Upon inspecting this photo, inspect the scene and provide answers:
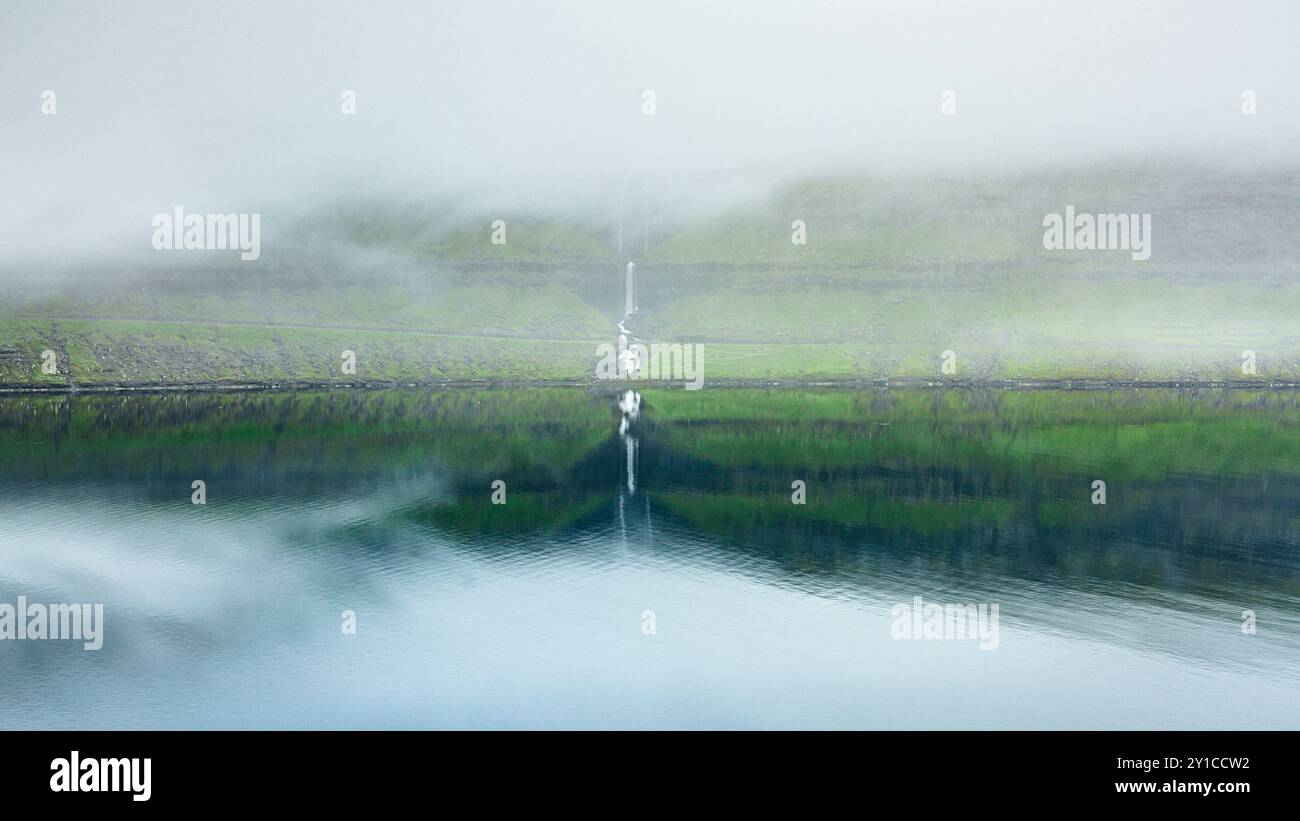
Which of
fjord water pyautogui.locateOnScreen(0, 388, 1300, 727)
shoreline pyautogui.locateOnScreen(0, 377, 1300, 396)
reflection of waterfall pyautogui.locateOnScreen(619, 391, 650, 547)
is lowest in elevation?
fjord water pyautogui.locateOnScreen(0, 388, 1300, 727)

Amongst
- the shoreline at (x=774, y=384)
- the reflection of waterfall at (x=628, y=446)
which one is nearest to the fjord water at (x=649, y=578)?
the reflection of waterfall at (x=628, y=446)

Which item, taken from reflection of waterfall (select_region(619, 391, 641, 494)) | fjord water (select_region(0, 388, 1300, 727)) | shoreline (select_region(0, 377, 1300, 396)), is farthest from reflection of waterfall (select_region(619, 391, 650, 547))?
shoreline (select_region(0, 377, 1300, 396))

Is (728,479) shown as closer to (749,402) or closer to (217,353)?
(749,402)

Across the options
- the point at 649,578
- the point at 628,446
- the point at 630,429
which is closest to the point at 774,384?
the point at 630,429

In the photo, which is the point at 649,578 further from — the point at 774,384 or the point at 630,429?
the point at 774,384

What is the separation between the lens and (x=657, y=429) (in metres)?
105

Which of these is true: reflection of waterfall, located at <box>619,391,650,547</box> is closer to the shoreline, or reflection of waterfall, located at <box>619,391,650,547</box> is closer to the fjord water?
the fjord water

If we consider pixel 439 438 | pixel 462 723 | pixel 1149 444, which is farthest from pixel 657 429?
pixel 462 723

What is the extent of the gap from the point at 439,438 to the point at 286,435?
14538mm

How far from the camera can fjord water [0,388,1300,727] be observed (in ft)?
106

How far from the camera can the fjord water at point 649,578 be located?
32219 millimetres

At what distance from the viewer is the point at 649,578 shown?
47.7 meters

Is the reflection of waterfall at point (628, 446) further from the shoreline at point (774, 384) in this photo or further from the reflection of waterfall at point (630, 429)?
the shoreline at point (774, 384)

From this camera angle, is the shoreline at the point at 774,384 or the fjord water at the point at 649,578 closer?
the fjord water at the point at 649,578
